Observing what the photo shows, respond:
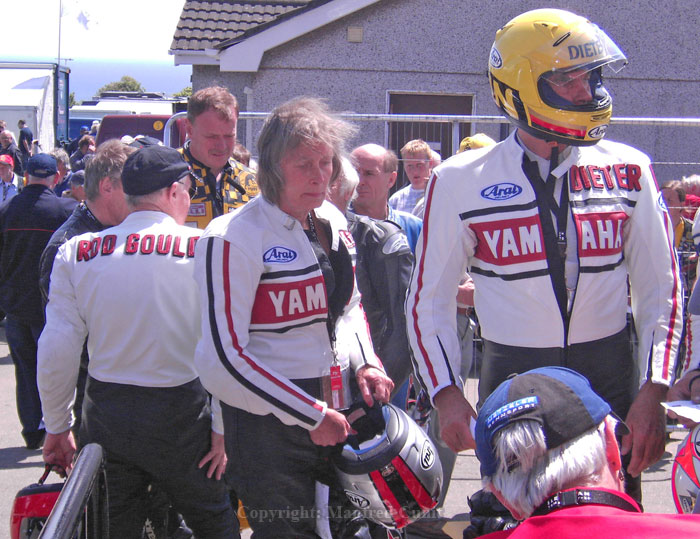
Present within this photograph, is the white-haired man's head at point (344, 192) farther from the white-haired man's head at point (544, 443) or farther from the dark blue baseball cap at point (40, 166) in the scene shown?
the dark blue baseball cap at point (40, 166)

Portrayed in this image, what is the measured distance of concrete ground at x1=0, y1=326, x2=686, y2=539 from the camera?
16.1ft

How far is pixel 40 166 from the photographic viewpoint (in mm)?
6535

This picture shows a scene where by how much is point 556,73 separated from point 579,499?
145 cm

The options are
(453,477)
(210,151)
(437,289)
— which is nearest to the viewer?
(437,289)

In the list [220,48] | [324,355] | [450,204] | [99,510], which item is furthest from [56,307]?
[220,48]

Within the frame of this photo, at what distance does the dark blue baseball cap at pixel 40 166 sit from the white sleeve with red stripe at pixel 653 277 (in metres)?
5.15

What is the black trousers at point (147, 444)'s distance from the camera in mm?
3049

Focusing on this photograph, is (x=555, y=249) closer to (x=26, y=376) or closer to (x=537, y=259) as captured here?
(x=537, y=259)

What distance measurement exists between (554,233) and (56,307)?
183 cm

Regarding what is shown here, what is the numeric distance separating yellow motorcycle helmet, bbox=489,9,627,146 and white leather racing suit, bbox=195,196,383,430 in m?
0.81

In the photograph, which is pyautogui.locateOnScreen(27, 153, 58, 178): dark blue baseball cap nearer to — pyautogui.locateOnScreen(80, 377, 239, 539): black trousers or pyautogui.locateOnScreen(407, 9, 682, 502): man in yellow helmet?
pyautogui.locateOnScreen(80, 377, 239, 539): black trousers

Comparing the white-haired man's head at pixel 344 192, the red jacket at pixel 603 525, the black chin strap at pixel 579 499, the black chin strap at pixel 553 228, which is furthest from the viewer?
the white-haired man's head at pixel 344 192

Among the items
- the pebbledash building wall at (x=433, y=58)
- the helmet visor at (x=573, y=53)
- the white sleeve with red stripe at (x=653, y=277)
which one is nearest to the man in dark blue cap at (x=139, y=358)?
the helmet visor at (x=573, y=53)

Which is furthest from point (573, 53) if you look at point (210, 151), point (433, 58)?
point (433, 58)
